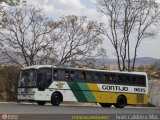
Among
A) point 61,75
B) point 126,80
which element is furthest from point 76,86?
point 126,80

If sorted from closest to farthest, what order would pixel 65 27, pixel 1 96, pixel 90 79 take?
pixel 90 79 < pixel 1 96 < pixel 65 27

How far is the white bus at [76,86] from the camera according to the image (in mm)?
29984

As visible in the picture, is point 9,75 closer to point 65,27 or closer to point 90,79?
point 65,27

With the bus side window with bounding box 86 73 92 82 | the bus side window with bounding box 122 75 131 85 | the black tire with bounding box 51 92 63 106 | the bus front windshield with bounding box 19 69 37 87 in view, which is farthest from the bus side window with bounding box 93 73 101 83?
the bus front windshield with bounding box 19 69 37 87

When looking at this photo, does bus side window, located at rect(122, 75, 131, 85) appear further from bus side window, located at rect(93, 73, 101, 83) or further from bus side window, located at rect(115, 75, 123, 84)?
bus side window, located at rect(93, 73, 101, 83)

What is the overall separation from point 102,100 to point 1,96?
17.7 m

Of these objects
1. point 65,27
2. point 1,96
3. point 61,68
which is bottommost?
point 1,96

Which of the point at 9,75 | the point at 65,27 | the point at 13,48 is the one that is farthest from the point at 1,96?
the point at 65,27

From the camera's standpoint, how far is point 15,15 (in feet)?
184

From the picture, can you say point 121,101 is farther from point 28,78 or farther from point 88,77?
point 28,78

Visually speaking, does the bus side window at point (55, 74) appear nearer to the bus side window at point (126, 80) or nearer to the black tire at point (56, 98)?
the black tire at point (56, 98)

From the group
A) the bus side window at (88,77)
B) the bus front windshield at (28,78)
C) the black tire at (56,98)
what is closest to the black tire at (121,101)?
the bus side window at (88,77)

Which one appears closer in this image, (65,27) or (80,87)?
(80,87)

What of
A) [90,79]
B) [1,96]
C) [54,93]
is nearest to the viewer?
[54,93]
